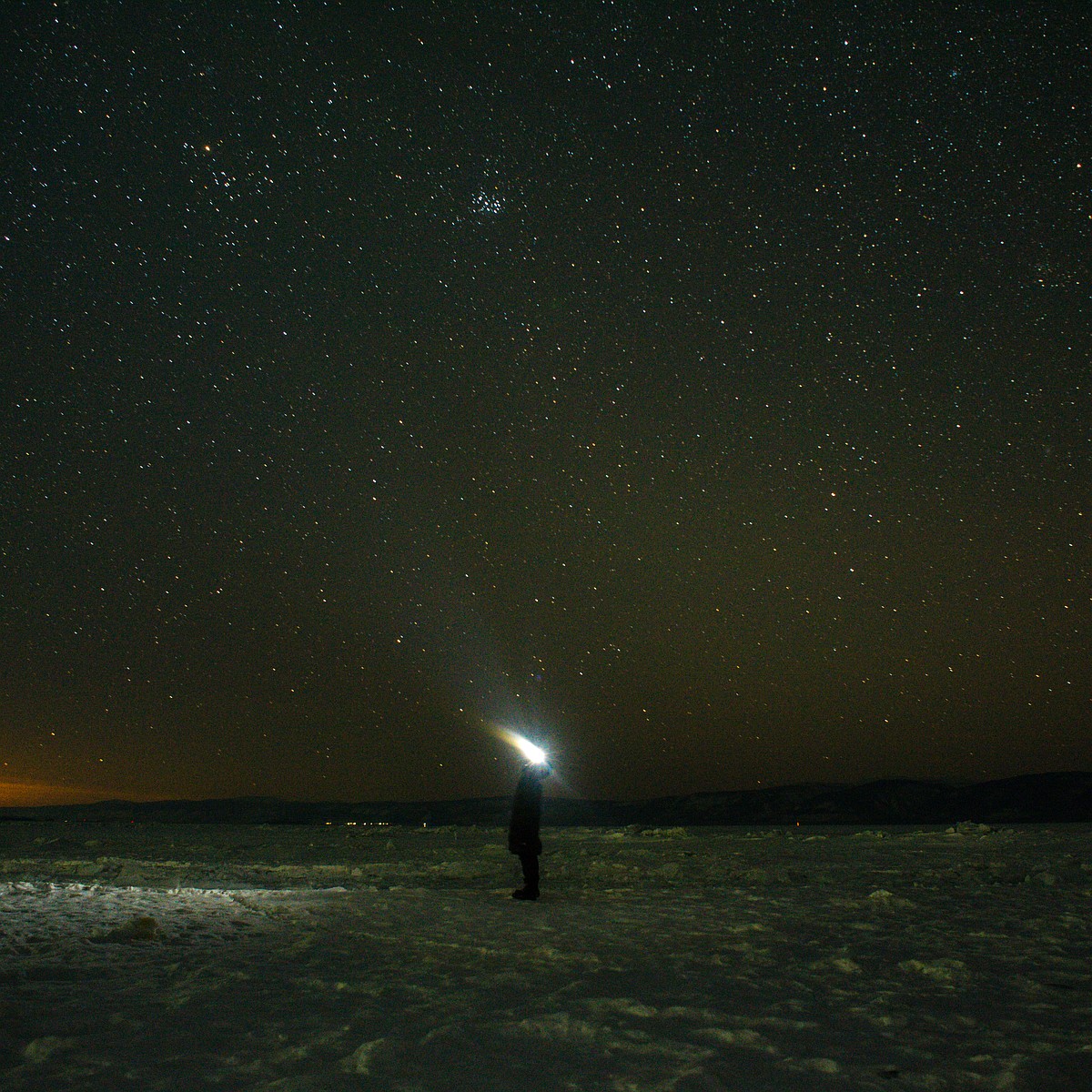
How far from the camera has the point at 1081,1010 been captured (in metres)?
4.07

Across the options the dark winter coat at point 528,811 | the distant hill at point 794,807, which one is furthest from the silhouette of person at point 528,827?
the distant hill at point 794,807

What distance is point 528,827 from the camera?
8703 millimetres

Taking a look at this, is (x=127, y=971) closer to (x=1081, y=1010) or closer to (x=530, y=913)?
(x=530, y=913)

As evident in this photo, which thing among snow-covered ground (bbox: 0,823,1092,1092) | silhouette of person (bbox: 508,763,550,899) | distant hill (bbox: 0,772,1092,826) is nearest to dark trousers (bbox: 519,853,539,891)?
silhouette of person (bbox: 508,763,550,899)

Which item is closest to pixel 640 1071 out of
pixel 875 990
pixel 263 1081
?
pixel 263 1081

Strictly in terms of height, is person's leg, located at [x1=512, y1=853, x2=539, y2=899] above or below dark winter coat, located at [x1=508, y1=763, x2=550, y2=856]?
below

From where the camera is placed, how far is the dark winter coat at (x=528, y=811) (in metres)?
8.70

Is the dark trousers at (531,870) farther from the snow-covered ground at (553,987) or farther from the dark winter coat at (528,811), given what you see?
the snow-covered ground at (553,987)

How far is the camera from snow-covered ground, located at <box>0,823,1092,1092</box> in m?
3.21

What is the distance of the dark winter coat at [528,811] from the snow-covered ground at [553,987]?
63cm

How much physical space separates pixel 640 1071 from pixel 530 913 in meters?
4.56

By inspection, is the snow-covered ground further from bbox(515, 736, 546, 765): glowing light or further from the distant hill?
the distant hill

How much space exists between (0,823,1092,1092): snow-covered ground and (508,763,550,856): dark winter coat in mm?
627

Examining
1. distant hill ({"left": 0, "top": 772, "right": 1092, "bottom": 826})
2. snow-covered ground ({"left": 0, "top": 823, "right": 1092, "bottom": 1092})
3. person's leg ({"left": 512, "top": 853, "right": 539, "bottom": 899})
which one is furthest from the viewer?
distant hill ({"left": 0, "top": 772, "right": 1092, "bottom": 826})
